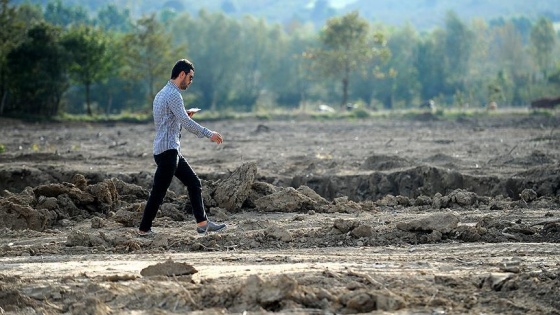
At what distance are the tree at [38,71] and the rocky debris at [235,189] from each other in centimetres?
3396

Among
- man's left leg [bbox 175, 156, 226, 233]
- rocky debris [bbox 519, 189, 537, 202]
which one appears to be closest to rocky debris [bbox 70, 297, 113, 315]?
man's left leg [bbox 175, 156, 226, 233]

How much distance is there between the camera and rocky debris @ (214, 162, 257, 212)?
1350 cm

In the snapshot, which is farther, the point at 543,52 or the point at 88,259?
the point at 543,52

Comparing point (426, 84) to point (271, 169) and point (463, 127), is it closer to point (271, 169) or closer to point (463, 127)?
point (463, 127)

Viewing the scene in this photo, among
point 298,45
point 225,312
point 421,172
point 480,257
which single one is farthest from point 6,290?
point 298,45

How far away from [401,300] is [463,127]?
1131 inches

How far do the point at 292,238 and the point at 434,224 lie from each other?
4.93 ft

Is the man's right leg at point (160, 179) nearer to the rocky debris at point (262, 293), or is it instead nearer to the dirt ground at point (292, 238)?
the dirt ground at point (292, 238)

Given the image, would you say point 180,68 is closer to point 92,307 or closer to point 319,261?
point 319,261

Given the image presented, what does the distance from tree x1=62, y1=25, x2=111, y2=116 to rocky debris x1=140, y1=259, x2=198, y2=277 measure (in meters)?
40.7

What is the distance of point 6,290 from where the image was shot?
775 cm

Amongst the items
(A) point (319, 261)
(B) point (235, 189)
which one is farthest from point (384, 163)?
(A) point (319, 261)

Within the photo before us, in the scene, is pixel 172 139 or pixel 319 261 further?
pixel 172 139

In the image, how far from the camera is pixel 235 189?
1359 cm
